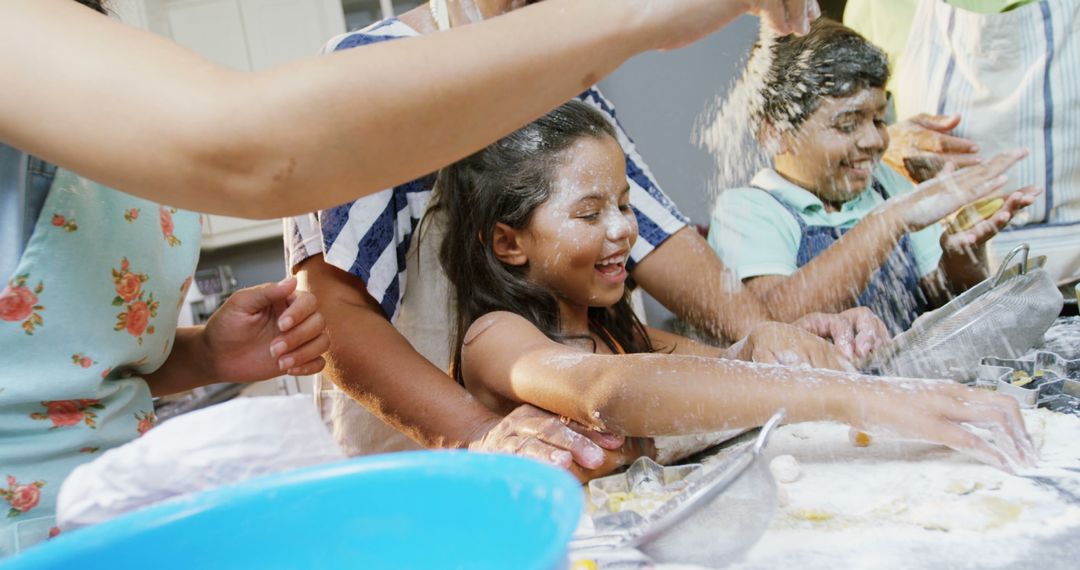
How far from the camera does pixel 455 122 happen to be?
0.48 metres

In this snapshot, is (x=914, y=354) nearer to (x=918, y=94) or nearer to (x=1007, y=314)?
(x=1007, y=314)

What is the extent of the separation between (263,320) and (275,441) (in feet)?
1.34

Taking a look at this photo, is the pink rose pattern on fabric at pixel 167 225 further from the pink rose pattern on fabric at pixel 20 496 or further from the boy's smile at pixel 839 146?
the boy's smile at pixel 839 146

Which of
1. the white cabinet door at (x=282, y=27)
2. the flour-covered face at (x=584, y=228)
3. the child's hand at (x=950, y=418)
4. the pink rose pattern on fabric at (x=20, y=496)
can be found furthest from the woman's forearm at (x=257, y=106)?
the white cabinet door at (x=282, y=27)

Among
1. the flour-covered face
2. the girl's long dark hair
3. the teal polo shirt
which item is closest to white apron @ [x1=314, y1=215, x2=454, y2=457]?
the girl's long dark hair

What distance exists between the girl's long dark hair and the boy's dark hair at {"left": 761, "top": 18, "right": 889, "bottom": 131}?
2.04 ft

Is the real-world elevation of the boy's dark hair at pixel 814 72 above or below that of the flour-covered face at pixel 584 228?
above

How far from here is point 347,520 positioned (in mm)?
409

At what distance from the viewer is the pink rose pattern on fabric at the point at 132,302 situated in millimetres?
685

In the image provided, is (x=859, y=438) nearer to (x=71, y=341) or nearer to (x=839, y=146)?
(x=71, y=341)

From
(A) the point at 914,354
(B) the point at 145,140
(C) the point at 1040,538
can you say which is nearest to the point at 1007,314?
(A) the point at 914,354

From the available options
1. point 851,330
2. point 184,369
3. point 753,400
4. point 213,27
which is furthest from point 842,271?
point 213,27

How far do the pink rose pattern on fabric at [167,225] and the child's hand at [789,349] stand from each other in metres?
0.75

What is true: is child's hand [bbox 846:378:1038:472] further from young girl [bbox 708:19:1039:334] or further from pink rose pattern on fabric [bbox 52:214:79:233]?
pink rose pattern on fabric [bbox 52:214:79:233]
